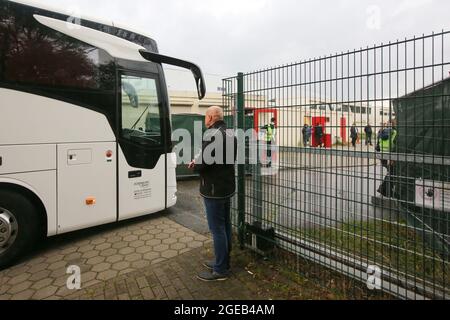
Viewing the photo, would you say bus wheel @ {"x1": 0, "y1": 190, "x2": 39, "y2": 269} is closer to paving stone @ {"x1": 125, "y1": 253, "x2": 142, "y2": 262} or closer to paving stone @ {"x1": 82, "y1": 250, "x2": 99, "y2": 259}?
paving stone @ {"x1": 82, "y1": 250, "x2": 99, "y2": 259}

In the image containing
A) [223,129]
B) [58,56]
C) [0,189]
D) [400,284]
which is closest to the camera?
[400,284]

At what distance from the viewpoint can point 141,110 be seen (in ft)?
16.6

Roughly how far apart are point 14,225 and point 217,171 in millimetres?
2801

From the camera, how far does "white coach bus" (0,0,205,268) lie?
3.70 meters

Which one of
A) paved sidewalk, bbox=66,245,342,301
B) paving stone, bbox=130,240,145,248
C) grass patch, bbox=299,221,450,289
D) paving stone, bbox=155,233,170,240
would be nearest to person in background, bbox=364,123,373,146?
grass patch, bbox=299,221,450,289

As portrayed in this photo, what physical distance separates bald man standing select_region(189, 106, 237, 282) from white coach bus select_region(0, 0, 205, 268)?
6.61 ft

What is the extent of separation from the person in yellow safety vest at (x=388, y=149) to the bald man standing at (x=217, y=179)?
4.69 ft

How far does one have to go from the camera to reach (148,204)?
16.9 feet

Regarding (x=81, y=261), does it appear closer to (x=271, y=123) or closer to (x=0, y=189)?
(x=0, y=189)

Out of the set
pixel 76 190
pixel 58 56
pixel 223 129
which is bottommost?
pixel 76 190

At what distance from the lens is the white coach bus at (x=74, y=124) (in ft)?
12.1

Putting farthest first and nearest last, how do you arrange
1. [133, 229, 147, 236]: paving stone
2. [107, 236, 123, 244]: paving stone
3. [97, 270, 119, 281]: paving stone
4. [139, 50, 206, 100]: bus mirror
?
[139, 50, 206, 100]: bus mirror
[133, 229, 147, 236]: paving stone
[107, 236, 123, 244]: paving stone
[97, 270, 119, 281]: paving stone
